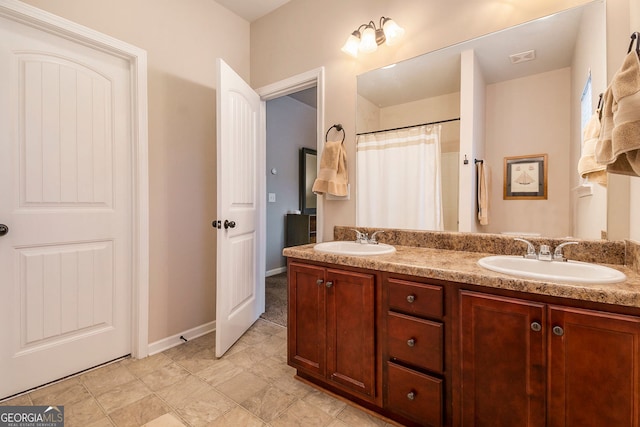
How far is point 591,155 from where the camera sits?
120 cm

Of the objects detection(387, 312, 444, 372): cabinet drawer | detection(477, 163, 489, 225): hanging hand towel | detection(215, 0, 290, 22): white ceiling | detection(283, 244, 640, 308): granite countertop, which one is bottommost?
detection(387, 312, 444, 372): cabinet drawer

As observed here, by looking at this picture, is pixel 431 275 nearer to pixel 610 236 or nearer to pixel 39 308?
pixel 610 236

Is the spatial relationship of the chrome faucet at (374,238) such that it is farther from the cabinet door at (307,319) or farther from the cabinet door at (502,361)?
the cabinet door at (502,361)

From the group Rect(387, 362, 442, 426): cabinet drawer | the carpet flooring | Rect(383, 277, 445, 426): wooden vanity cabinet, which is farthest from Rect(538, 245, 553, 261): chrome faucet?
the carpet flooring

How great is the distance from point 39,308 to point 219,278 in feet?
3.21

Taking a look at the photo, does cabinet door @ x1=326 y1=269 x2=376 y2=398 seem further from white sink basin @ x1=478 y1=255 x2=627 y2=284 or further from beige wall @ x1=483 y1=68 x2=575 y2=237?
beige wall @ x1=483 y1=68 x2=575 y2=237

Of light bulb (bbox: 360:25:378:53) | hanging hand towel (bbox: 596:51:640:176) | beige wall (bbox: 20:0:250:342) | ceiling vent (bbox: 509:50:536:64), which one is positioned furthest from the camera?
beige wall (bbox: 20:0:250:342)

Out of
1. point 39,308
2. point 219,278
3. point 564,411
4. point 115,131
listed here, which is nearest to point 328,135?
point 219,278

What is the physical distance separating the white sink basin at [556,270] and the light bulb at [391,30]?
1.46 metres

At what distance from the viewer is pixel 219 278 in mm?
1979

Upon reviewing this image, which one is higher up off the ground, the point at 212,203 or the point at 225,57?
the point at 225,57

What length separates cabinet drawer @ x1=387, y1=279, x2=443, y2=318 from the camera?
3.95 feet

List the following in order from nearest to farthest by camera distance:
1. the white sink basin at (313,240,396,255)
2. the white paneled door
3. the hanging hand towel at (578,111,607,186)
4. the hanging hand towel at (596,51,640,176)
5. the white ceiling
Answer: the hanging hand towel at (596,51,640,176) → the hanging hand towel at (578,111,607,186) → the white paneled door → the white sink basin at (313,240,396,255) → the white ceiling

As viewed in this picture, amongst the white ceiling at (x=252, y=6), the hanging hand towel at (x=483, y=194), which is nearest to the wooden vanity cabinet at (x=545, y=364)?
the hanging hand towel at (x=483, y=194)
